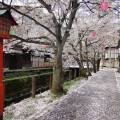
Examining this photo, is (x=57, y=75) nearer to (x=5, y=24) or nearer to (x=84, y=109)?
(x=84, y=109)

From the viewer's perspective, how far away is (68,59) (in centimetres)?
3647

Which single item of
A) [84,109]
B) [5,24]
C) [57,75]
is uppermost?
[5,24]

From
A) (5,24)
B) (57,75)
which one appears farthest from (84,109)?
(5,24)

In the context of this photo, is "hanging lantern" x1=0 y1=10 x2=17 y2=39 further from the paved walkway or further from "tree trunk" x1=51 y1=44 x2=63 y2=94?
"tree trunk" x1=51 y1=44 x2=63 y2=94

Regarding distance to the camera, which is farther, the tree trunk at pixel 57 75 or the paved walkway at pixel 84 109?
the tree trunk at pixel 57 75

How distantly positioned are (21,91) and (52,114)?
3699 mm

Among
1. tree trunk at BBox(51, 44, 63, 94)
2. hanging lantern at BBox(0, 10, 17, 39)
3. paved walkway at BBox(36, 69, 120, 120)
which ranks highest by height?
hanging lantern at BBox(0, 10, 17, 39)

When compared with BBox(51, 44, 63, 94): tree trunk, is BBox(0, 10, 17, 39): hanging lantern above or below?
above

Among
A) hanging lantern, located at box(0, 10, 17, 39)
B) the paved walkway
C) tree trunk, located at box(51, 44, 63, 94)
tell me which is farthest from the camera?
tree trunk, located at box(51, 44, 63, 94)

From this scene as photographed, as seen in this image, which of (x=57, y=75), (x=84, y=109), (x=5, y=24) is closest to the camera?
(x=5, y=24)

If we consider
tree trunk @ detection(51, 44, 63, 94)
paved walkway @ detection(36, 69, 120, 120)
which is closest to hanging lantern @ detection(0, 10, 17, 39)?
paved walkway @ detection(36, 69, 120, 120)

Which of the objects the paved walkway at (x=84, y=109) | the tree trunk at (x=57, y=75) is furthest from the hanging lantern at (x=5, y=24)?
the tree trunk at (x=57, y=75)

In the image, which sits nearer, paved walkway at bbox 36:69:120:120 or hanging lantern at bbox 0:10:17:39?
hanging lantern at bbox 0:10:17:39

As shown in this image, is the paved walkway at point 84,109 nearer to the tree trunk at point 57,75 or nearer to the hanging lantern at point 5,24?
the tree trunk at point 57,75
